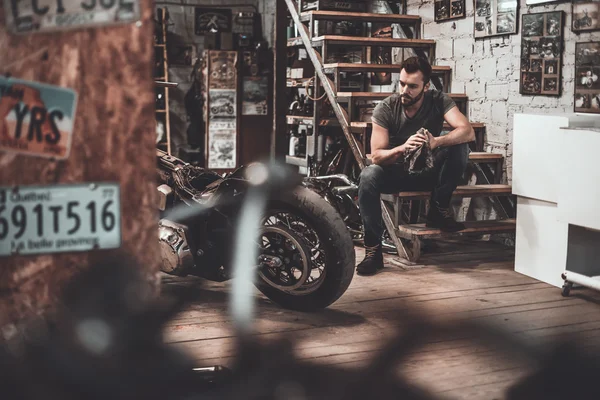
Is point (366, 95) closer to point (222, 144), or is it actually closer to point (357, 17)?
point (357, 17)

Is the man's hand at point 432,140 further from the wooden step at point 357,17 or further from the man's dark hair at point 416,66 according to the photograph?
the wooden step at point 357,17

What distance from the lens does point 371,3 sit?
7430 millimetres

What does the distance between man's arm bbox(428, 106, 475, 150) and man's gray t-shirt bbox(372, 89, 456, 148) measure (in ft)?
0.34

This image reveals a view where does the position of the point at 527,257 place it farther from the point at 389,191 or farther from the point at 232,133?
the point at 232,133

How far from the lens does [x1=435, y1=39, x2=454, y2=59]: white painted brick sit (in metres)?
6.11

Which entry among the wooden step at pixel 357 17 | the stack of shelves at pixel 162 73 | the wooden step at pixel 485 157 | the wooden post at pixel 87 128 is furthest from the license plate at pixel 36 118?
the stack of shelves at pixel 162 73

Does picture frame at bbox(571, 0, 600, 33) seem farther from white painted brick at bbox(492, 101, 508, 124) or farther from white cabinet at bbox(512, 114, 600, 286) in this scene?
white painted brick at bbox(492, 101, 508, 124)

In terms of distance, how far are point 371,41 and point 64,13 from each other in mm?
4812

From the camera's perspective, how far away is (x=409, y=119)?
4773 mm

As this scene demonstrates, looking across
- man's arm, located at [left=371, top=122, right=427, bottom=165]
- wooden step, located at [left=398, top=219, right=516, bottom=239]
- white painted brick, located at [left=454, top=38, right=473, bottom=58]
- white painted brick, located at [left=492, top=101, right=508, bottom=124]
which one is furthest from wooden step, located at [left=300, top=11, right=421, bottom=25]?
wooden step, located at [left=398, top=219, right=516, bottom=239]

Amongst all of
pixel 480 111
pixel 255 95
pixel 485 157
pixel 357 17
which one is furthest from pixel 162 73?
pixel 485 157

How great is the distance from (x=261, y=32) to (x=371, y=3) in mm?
2730

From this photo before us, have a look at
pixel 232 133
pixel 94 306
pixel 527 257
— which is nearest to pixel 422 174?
pixel 527 257

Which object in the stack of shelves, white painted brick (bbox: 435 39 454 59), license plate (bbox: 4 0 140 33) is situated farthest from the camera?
the stack of shelves
